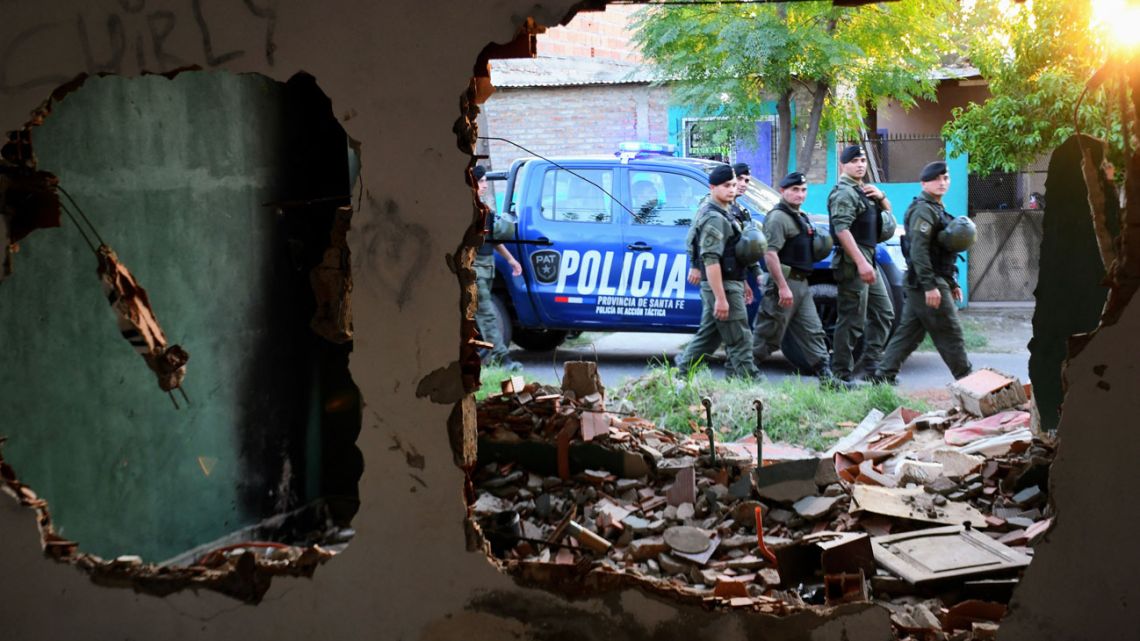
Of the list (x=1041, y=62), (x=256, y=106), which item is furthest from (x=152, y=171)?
(x=1041, y=62)

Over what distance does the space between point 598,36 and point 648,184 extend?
→ 1207 centimetres

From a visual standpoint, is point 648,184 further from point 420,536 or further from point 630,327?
point 420,536

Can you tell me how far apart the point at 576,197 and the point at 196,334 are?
5.54 meters

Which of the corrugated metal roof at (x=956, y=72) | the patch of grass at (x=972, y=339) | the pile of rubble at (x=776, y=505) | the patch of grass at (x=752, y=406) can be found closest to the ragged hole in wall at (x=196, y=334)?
the pile of rubble at (x=776, y=505)

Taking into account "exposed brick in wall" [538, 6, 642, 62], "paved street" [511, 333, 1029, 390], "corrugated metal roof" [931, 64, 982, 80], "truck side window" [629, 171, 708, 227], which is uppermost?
"exposed brick in wall" [538, 6, 642, 62]

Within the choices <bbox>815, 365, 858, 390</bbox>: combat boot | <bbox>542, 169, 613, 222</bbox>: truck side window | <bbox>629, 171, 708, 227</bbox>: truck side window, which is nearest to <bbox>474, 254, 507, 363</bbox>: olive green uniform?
<bbox>542, 169, 613, 222</bbox>: truck side window

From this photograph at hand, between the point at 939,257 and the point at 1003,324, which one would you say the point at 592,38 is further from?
the point at 939,257

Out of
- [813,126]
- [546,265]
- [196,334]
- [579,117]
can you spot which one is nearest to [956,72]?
[813,126]

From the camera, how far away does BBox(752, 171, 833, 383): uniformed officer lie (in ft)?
31.3

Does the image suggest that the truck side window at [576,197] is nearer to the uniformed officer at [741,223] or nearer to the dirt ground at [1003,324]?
the uniformed officer at [741,223]

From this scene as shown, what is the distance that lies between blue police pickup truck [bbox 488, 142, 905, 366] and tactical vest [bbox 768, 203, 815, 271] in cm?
38

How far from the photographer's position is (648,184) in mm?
10203

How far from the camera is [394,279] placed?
3410 mm

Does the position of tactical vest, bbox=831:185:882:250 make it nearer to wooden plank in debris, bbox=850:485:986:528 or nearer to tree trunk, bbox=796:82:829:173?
wooden plank in debris, bbox=850:485:986:528
